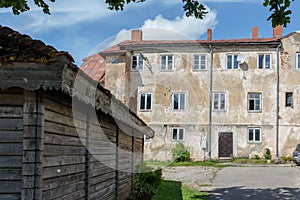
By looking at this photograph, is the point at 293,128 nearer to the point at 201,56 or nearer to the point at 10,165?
the point at 201,56

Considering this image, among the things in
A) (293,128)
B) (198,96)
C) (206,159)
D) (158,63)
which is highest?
(158,63)

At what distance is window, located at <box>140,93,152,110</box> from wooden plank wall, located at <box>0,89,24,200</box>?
25660 millimetres

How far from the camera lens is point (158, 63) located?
3003 centimetres

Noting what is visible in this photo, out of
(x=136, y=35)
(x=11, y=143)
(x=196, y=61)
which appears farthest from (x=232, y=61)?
(x=11, y=143)

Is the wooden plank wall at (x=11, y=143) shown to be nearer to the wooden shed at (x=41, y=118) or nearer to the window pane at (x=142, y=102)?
the wooden shed at (x=41, y=118)

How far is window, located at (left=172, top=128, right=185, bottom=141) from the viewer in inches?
1155

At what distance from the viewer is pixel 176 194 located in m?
12.6

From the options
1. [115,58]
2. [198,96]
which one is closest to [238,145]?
[198,96]

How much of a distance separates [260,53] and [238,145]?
6608 millimetres

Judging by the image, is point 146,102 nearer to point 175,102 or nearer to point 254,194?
point 175,102

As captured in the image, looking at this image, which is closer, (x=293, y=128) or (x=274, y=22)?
(x=274, y=22)

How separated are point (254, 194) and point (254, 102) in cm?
1643

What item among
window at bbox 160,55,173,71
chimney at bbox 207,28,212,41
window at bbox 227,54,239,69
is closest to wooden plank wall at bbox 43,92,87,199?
window at bbox 160,55,173,71

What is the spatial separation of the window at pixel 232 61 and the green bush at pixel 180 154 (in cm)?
660
